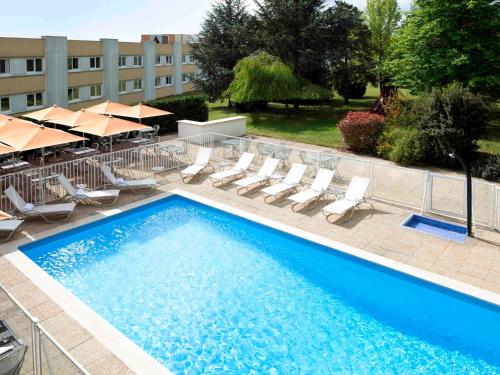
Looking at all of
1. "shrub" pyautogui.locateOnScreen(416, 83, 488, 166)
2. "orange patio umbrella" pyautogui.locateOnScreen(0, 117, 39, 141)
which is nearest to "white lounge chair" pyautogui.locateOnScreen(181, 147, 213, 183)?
"orange patio umbrella" pyautogui.locateOnScreen(0, 117, 39, 141)

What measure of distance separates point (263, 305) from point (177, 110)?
62.8 ft

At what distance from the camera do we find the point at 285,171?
1789 cm

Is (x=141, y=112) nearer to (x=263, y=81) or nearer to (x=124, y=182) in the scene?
(x=124, y=182)

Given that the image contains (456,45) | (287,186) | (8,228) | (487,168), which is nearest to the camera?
(8,228)

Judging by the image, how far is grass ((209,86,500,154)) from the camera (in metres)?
24.8

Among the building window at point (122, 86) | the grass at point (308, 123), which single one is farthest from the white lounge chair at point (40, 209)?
the building window at point (122, 86)

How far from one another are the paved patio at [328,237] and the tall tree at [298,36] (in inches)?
666

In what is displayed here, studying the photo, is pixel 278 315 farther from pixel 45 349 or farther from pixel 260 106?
pixel 260 106

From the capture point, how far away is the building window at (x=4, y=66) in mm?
32812

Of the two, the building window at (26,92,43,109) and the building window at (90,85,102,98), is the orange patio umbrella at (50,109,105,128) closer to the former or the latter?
the building window at (26,92,43,109)

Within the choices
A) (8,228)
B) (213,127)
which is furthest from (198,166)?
(8,228)

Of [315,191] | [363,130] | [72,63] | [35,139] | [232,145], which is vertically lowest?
[315,191]

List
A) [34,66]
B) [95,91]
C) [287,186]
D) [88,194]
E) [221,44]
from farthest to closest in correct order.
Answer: [95,91], [34,66], [221,44], [287,186], [88,194]

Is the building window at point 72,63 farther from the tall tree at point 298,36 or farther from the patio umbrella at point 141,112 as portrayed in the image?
the patio umbrella at point 141,112
